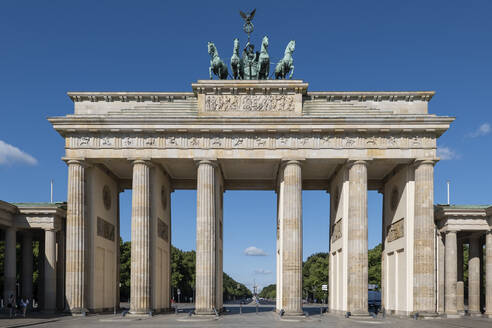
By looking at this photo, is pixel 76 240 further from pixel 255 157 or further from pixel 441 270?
pixel 441 270

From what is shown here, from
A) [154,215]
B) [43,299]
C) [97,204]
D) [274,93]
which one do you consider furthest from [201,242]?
[43,299]

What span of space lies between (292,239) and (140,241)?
1198 cm

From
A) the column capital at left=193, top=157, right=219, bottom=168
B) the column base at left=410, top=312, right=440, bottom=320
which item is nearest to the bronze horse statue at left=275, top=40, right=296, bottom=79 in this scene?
the column capital at left=193, top=157, right=219, bottom=168

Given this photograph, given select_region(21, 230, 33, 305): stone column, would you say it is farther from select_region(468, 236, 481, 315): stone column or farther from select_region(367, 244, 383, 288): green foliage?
select_region(367, 244, 383, 288): green foliage

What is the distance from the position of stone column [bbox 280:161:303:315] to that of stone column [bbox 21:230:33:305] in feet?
77.8

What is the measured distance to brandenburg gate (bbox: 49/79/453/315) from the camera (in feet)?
139

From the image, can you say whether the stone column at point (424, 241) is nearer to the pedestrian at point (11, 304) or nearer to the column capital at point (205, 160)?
the column capital at point (205, 160)

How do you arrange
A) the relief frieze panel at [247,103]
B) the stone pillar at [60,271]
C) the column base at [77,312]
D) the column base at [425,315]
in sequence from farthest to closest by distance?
the stone pillar at [60,271] → the relief frieze panel at [247,103] → the column base at [77,312] → the column base at [425,315]

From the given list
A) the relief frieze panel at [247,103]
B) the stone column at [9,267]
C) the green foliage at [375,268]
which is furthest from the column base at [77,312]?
the green foliage at [375,268]

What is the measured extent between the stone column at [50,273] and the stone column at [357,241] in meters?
24.4

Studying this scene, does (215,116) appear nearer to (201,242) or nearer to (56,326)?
(201,242)

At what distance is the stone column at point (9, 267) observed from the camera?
1762 inches

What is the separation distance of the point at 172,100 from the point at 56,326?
20.5 meters

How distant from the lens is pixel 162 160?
44219 millimetres
